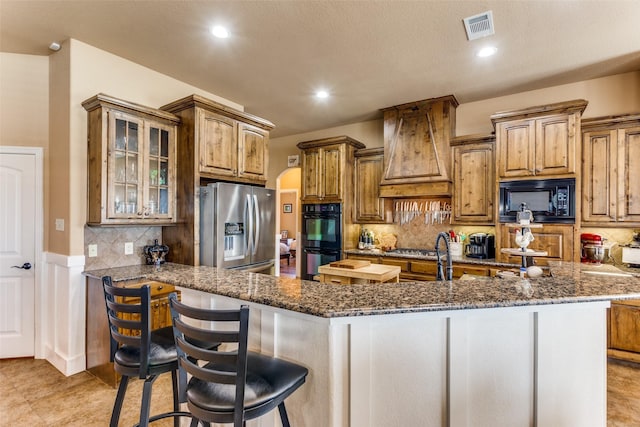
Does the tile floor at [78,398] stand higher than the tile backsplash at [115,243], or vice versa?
the tile backsplash at [115,243]

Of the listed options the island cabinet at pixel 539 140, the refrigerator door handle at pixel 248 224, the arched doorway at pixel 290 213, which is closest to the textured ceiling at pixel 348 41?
the island cabinet at pixel 539 140

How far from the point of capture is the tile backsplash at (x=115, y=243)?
2.95 metres

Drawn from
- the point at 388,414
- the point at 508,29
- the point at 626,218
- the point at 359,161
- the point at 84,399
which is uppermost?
the point at 508,29

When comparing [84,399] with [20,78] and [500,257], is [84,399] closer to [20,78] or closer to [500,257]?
[20,78]

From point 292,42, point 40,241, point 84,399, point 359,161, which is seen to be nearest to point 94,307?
point 84,399

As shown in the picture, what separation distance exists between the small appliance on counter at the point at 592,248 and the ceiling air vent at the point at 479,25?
96.7 inches

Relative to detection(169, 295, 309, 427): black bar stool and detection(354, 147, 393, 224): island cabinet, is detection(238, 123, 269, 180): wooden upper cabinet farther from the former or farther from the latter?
detection(169, 295, 309, 427): black bar stool

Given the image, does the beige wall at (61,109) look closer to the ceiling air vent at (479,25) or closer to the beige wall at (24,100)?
the beige wall at (24,100)

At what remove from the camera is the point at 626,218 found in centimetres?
326

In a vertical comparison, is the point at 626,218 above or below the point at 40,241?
above

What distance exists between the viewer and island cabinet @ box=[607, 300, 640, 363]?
2.98 metres

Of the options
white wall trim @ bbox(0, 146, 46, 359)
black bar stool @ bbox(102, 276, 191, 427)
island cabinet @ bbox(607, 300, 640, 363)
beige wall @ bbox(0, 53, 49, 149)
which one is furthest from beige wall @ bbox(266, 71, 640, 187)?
black bar stool @ bbox(102, 276, 191, 427)

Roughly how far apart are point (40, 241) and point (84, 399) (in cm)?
166

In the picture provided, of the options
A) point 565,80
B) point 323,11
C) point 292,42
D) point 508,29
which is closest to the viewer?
point 323,11
